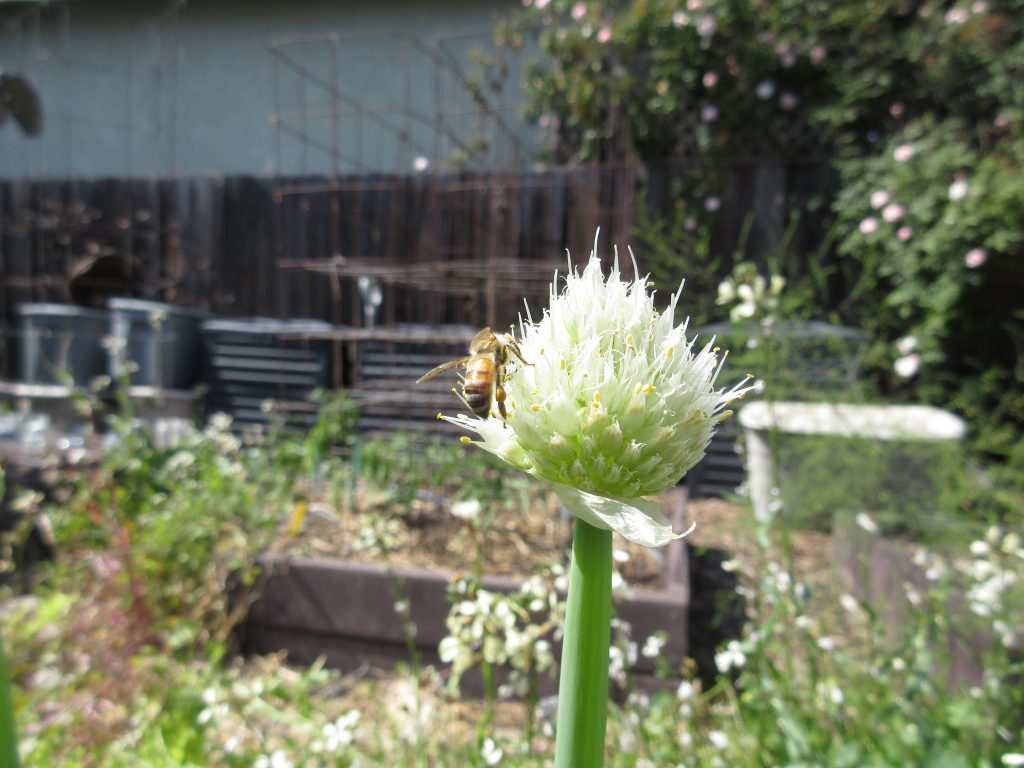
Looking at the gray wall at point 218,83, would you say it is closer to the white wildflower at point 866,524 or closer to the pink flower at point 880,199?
the pink flower at point 880,199

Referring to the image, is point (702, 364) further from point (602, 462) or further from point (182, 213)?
point (182, 213)

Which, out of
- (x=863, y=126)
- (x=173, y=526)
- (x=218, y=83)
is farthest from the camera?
(x=218, y=83)

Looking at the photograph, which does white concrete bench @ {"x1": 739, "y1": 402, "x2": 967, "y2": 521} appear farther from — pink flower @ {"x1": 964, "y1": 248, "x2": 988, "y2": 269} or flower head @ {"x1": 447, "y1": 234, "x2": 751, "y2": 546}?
flower head @ {"x1": 447, "y1": 234, "x2": 751, "y2": 546}

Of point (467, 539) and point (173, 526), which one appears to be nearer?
point (173, 526)

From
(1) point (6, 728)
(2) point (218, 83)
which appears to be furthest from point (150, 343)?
(1) point (6, 728)

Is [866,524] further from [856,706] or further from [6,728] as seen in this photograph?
[6,728]
